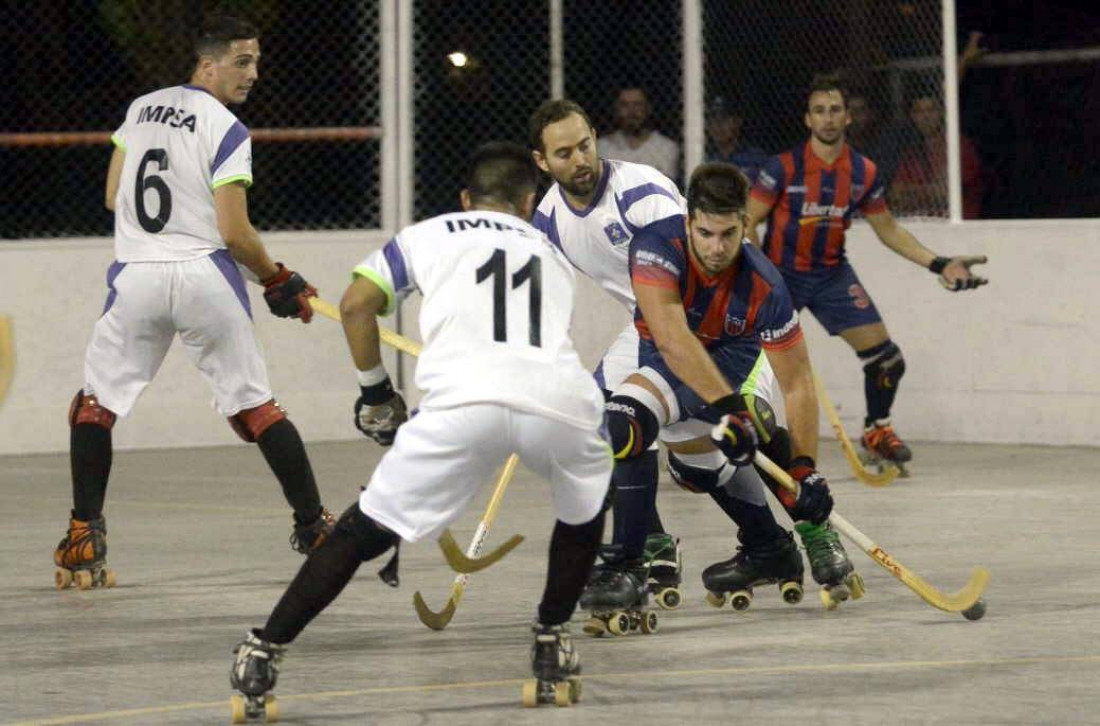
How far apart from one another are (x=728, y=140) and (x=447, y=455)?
28.0ft

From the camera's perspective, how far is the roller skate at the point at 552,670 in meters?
6.14

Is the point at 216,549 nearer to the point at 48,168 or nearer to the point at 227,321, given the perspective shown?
the point at 227,321

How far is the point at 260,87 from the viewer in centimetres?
1394

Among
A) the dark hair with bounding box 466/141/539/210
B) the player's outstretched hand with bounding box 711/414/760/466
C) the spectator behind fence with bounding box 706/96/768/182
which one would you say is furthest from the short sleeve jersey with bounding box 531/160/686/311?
the spectator behind fence with bounding box 706/96/768/182

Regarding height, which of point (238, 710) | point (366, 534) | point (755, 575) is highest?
point (366, 534)

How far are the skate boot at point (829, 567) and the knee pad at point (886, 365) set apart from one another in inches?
161

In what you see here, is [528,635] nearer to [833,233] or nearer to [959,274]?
Answer: [959,274]

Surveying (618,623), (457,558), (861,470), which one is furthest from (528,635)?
(861,470)

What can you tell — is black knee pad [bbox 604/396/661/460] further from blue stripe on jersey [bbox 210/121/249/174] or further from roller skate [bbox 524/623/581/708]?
blue stripe on jersey [bbox 210/121/249/174]

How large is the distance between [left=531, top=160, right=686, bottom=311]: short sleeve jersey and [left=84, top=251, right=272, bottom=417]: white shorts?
1166mm

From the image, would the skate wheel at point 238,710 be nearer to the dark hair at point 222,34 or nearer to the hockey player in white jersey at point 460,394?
the hockey player in white jersey at point 460,394

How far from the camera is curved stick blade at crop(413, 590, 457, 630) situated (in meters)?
7.29

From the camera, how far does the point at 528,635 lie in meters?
7.27

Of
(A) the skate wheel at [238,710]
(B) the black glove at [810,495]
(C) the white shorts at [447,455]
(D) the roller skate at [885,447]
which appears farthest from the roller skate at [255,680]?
(D) the roller skate at [885,447]
